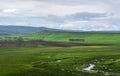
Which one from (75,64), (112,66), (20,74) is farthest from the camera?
(75,64)

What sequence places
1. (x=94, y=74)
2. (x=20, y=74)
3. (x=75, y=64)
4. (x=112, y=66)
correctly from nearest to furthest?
1. (x=20, y=74)
2. (x=94, y=74)
3. (x=112, y=66)
4. (x=75, y=64)

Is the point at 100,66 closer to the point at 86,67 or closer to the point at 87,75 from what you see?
the point at 86,67

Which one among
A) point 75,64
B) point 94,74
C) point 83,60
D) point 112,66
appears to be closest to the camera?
point 94,74

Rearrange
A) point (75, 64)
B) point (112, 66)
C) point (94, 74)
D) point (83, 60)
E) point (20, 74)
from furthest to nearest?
point (83, 60)
point (75, 64)
point (112, 66)
point (94, 74)
point (20, 74)

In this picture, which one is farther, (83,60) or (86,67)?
(83,60)

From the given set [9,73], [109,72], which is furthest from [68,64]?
[9,73]

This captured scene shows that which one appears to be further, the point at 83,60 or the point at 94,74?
the point at 83,60

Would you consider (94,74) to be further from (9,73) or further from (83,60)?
(83,60)

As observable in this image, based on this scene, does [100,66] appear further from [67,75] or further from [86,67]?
[67,75]

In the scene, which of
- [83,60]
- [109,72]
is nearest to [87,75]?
[109,72]
